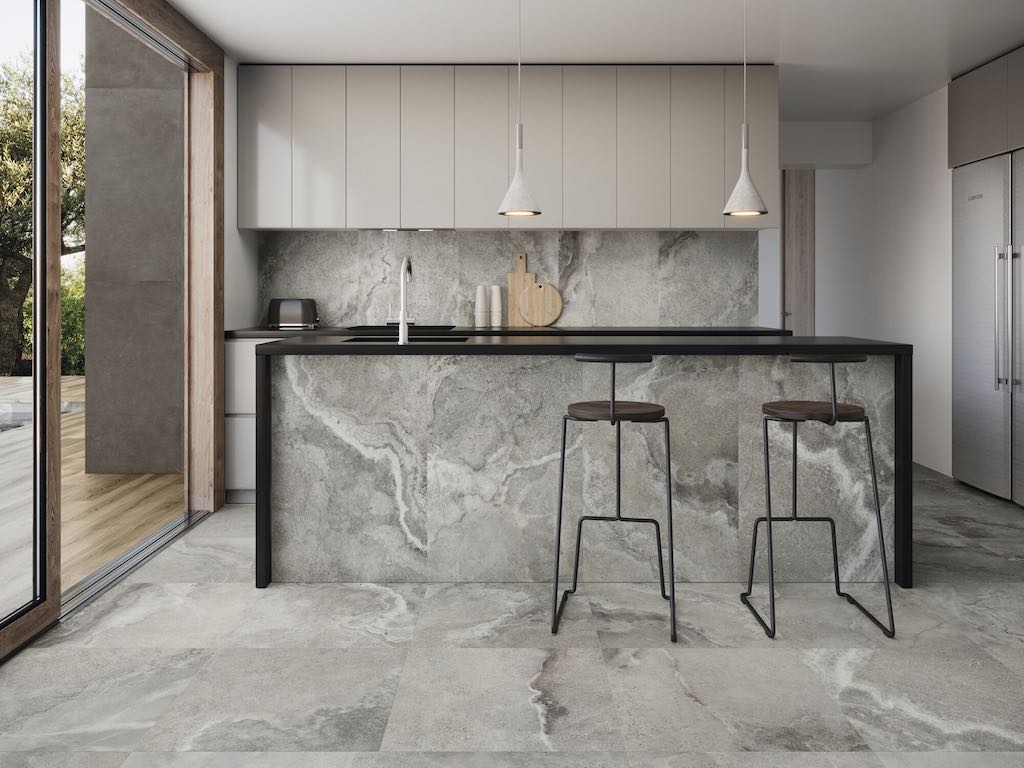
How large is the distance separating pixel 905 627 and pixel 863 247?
4.54 m

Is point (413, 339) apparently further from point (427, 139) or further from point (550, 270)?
point (550, 270)

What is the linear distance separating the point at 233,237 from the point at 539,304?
199cm

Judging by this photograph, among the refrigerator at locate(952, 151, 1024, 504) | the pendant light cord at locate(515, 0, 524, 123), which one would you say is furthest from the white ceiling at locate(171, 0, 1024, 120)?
the refrigerator at locate(952, 151, 1024, 504)

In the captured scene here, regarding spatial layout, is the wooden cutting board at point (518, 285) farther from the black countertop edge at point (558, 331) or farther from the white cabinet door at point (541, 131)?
the white cabinet door at point (541, 131)

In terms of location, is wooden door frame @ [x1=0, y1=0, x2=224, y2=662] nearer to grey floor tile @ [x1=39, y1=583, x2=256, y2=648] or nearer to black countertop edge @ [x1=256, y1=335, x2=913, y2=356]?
grey floor tile @ [x1=39, y1=583, x2=256, y2=648]

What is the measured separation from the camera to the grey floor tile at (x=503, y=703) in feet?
7.22

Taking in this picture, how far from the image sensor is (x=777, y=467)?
347 centimetres

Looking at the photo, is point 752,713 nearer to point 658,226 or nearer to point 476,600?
point 476,600

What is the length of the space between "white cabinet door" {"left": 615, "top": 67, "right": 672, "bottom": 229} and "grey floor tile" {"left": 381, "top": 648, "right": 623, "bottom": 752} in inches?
125

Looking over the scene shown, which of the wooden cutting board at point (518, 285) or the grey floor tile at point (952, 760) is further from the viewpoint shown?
the wooden cutting board at point (518, 285)

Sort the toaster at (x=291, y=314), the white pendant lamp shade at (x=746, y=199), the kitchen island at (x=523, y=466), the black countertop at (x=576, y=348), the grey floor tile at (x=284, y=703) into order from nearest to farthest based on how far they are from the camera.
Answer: the grey floor tile at (x=284, y=703) → the black countertop at (x=576, y=348) → the kitchen island at (x=523, y=466) → the white pendant lamp shade at (x=746, y=199) → the toaster at (x=291, y=314)

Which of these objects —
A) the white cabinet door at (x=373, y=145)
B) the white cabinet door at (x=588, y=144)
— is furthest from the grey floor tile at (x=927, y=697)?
the white cabinet door at (x=373, y=145)

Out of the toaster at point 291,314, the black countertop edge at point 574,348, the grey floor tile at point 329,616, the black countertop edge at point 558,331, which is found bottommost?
the grey floor tile at point 329,616

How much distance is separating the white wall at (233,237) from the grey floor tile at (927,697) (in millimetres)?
3776
